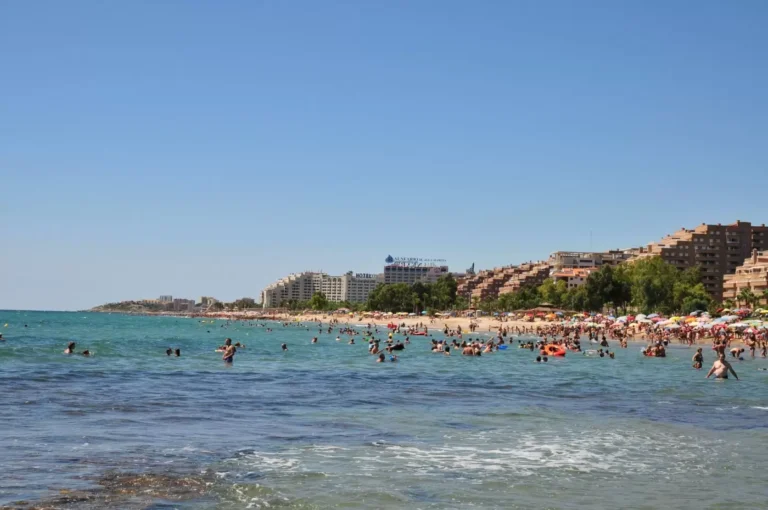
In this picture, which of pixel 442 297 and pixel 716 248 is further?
pixel 442 297

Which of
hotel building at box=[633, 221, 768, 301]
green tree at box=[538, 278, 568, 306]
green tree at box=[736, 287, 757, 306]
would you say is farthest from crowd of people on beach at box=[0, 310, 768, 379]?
hotel building at box=[633, 221, 768, 301]

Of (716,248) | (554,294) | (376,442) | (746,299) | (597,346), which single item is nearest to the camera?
(376,442)

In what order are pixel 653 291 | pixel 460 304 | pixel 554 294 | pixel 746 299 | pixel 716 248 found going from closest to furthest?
pixel 746 299 → pixel 653 291 → pixel 554 294 → pixel 716 248 → pixel 460 304

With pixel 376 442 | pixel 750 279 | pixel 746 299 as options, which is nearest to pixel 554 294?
pixel 750 279

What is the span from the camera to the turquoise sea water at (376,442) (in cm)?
1116

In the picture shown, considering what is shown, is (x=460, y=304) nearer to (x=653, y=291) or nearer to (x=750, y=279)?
(x=750, y=279)

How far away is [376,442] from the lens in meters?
15.5

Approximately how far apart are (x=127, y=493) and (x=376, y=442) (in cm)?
574

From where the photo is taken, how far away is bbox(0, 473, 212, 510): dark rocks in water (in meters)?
10.1

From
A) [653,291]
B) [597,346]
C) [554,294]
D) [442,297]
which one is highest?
[442,297]

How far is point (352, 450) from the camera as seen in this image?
14.6 m

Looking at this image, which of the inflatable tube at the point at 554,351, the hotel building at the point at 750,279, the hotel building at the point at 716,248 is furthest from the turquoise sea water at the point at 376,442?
the hotel building at the point at 716,248

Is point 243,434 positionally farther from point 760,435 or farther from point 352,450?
point 760,435

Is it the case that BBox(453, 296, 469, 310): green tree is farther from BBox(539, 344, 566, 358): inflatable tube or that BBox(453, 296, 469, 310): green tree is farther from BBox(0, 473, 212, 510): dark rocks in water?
BBox(0, 473, 212, 510): dark rocks in water
